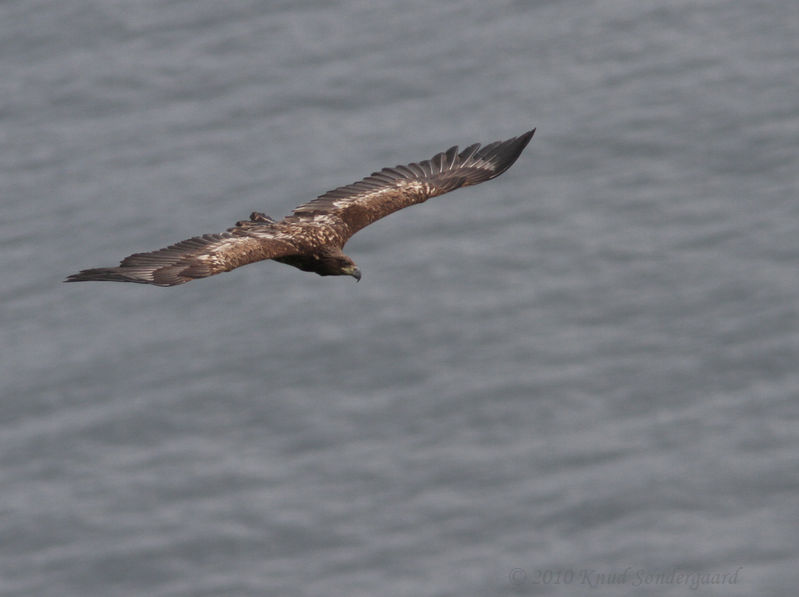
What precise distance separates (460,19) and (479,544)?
18.5 metres

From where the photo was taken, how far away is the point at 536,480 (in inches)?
1332

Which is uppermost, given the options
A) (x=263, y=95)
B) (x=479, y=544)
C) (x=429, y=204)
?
(x=263, y=95)

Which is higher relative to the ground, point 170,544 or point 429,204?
point 429,204

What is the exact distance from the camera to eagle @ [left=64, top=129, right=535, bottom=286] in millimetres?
22234

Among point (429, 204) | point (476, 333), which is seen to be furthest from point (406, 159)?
point (476, 333)

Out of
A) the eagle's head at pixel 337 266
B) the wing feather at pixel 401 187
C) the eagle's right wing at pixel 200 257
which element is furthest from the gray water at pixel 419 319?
the eagle's right wing at pixel 200 257

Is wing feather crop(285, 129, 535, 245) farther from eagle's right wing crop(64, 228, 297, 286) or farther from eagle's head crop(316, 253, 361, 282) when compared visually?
eagle's right wing crop(64, 228, 297, 286)

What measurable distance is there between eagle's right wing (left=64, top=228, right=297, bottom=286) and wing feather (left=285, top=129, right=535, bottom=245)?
130 centimetres

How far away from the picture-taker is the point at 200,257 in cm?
2266

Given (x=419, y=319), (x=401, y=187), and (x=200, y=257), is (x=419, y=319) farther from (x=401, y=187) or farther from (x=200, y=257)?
(x=200, y=257)

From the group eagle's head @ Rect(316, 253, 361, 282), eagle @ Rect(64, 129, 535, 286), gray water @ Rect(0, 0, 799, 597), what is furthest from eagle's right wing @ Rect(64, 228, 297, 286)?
gray water @ Rect(0, 0, 799, 597)

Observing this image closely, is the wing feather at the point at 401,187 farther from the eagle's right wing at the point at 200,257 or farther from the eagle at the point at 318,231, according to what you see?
the eagle's right wing at the point at 200,257

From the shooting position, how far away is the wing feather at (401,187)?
82.5 feet

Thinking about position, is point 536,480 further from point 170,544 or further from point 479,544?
point 170,544
